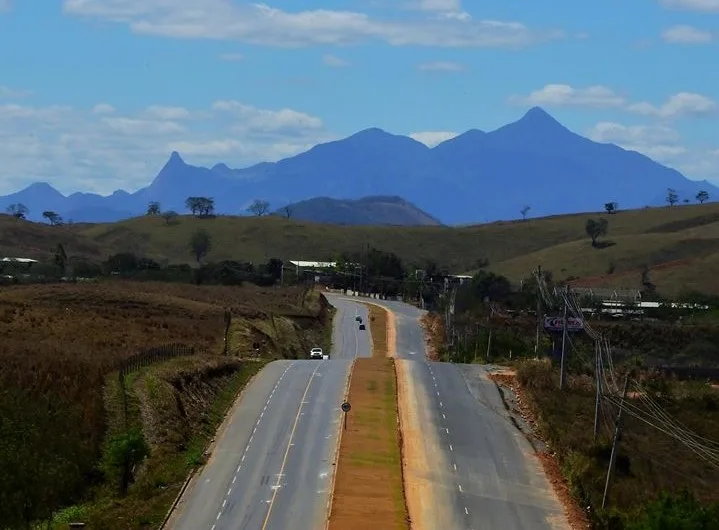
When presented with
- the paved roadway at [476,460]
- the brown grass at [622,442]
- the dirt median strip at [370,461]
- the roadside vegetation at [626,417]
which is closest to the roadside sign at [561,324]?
the roadside vegetation at [626,417]

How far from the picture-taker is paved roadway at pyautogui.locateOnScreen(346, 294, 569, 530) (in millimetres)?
42125

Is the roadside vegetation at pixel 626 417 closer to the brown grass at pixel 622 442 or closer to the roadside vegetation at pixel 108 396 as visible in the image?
the brown grass at pixel 622 442

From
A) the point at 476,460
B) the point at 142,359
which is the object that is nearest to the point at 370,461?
the point at 476,460

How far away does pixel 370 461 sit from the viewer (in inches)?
1929

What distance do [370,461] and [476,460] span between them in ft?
16.0

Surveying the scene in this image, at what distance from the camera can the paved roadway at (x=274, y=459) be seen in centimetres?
4050

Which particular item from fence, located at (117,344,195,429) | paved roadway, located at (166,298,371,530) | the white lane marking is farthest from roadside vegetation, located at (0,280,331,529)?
the white lane marking

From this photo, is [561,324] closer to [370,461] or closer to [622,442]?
[622,442]

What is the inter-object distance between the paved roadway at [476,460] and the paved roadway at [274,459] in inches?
170

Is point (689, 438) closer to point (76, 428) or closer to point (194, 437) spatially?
point (194, 437)

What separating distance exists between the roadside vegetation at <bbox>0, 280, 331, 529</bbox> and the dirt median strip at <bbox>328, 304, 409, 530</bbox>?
603cm

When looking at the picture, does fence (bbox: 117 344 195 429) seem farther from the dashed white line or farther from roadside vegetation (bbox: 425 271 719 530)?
roadside vegetation (bbox: 425 271 719 530)

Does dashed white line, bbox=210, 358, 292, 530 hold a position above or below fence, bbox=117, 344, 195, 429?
below

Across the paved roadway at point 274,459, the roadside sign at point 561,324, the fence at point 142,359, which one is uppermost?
the roadside sign at point 561,324
